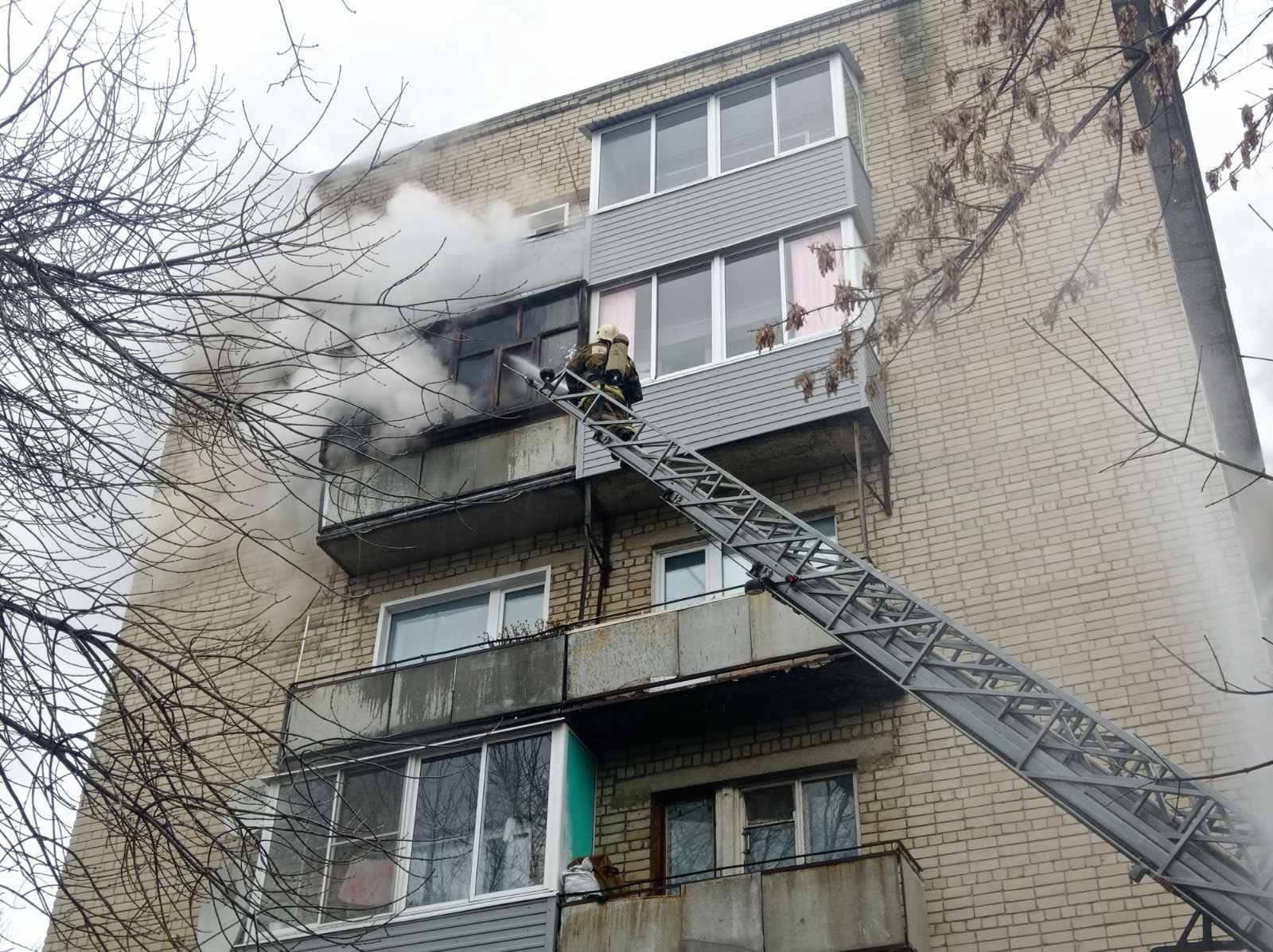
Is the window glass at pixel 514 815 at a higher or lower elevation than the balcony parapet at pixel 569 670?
lower

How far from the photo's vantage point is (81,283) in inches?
262

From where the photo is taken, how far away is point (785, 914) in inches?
412

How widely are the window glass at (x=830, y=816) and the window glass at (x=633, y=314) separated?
4.83 meters

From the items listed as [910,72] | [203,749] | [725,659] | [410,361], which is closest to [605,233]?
[410,361]

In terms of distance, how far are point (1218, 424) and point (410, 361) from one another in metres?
9.65

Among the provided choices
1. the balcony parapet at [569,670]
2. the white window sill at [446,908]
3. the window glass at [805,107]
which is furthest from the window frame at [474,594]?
the window glass at [805,107]

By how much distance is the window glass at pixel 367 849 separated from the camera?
12.6m

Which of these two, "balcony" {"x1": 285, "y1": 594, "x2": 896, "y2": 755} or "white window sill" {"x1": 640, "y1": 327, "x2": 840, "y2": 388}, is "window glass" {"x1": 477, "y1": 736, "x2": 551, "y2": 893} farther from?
"white window sill" {"x1": 640, "y1": 327, "x2": 840, "y2": 388}

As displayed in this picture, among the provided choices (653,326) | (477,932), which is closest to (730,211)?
(653,326)

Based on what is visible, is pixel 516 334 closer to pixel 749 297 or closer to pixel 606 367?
pixel 749 297

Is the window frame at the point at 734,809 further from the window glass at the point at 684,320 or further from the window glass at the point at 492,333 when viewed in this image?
the window glass at the point at 492,333

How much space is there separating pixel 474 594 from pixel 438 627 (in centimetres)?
52

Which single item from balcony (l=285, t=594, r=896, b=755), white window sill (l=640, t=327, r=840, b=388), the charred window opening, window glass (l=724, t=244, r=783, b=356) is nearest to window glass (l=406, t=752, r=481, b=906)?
balcony (l=285, t=594, r=896, b=755)

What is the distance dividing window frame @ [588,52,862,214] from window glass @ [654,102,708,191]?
2.0 inches
